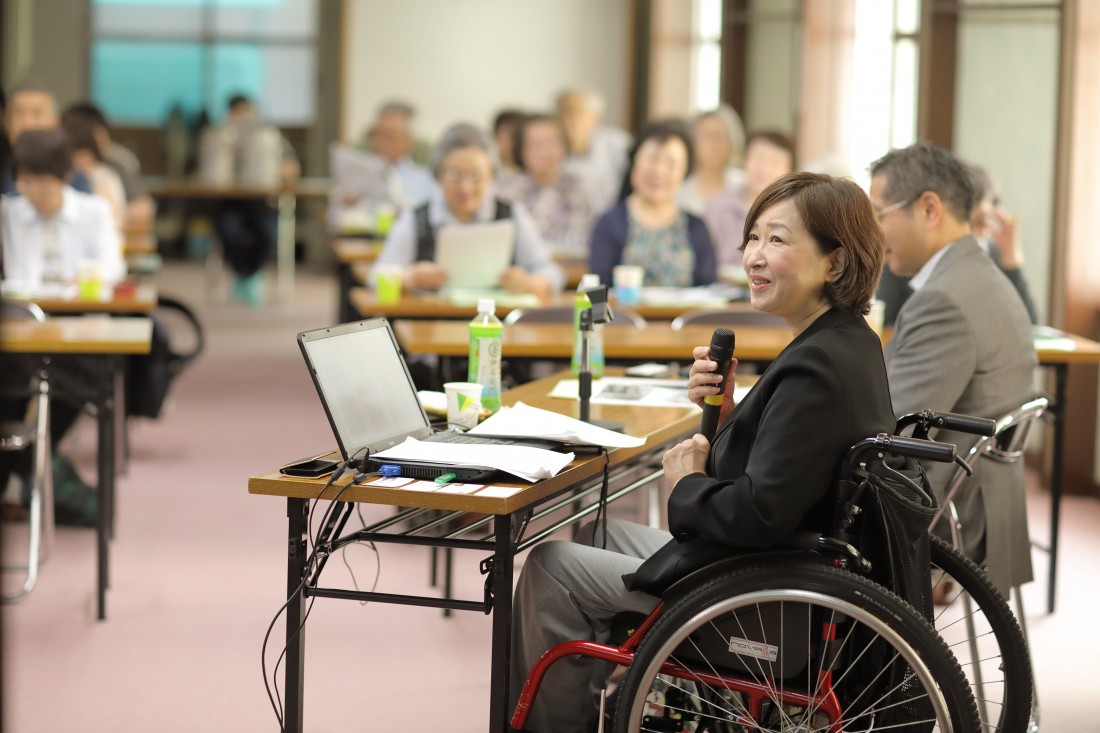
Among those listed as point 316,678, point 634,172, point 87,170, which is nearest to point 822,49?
point 634,172

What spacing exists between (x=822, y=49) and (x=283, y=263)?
596 cm

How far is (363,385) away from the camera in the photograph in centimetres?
271

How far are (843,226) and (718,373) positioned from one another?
0.36 metres

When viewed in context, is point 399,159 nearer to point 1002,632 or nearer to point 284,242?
point 284,242

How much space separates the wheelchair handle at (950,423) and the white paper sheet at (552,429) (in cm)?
60

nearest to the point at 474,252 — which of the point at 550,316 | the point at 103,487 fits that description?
the point at 550,316

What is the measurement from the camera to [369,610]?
407cm

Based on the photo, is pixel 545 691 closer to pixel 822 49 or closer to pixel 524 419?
pixel 524 419

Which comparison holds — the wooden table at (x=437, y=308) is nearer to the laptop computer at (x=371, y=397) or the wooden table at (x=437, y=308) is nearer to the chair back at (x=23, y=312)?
the chair back at (x=23, y=312)

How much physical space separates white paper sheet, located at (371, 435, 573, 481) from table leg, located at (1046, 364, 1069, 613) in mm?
2195

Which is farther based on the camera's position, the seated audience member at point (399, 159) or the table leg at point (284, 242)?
the table leg at point (284, 242)

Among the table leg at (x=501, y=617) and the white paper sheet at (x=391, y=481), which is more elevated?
the white paper sheet at (x=391, y=481)

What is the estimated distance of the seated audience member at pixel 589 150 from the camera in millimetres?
8812

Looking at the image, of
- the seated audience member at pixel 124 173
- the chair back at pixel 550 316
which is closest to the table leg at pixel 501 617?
the chair back at pixel 550 316
